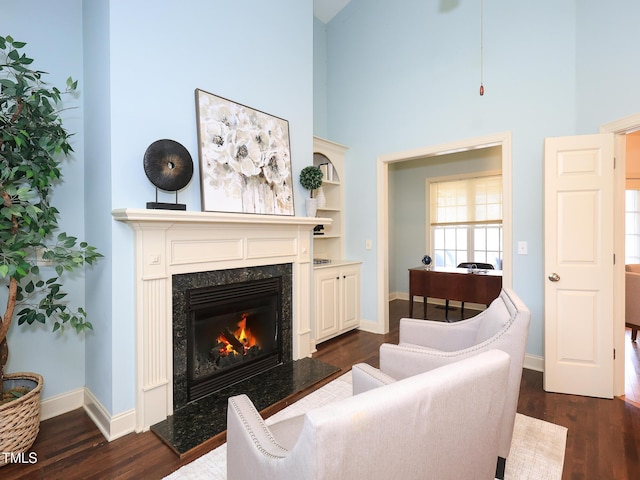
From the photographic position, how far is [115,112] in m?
1.94

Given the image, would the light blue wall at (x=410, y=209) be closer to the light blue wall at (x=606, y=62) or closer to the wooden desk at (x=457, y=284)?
the wooden desk at (x=457, y=284)

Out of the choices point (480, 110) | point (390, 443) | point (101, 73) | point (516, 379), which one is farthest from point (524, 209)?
point (101, 73)

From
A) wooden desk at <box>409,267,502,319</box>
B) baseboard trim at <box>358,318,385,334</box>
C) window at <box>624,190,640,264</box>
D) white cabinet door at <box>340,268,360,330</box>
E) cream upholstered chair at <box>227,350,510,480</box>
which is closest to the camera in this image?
cream upholstered chair at <box>227,350,510,480</box>

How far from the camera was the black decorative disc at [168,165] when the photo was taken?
202 cm

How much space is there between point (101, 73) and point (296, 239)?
6.17ft

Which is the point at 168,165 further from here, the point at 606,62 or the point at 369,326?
the point at 606,62

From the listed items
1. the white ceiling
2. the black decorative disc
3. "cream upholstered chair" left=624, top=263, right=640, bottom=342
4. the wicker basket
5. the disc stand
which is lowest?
the wicker basket

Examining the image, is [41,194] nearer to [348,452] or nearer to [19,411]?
[19,411]

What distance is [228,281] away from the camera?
248cm

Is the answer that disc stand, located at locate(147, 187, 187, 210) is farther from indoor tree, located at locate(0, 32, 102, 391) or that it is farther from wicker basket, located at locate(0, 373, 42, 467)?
wicker basket, located at locate(0, 373, 42, 467)

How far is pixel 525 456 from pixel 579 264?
59.8 inches

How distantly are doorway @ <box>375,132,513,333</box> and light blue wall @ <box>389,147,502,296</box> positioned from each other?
2093 mm

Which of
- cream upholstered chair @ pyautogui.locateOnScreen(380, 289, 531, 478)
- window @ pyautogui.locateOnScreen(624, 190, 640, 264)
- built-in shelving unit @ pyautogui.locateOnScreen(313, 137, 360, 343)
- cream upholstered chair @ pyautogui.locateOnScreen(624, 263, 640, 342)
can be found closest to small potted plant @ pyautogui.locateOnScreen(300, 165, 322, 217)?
built-in shelving unit @ pyautogui.locateOnScreen(313, 137, 360, 343)

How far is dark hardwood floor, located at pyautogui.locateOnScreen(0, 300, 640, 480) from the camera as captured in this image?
5.44 feet
